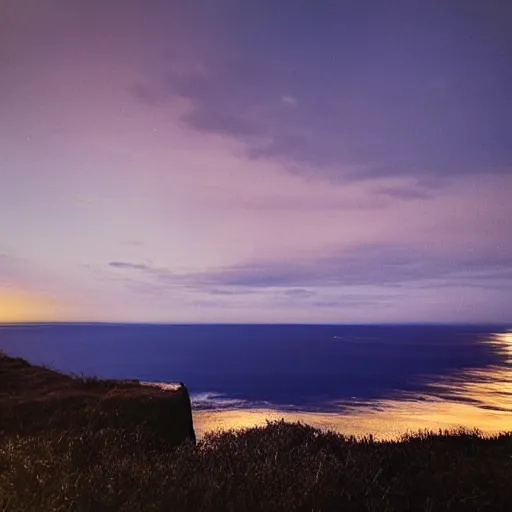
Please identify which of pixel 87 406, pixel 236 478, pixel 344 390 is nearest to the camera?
pixel 236 478

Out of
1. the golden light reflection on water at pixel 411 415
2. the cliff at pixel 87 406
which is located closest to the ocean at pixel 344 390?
the golden light reflection on water at pixel 411 415

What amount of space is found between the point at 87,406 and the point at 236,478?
22.0ft

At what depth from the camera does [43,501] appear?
494 centimetres

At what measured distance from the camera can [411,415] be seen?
5131cm

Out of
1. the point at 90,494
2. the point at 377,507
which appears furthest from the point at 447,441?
the point at 90,494

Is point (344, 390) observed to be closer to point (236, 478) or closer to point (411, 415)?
point (411, 415)

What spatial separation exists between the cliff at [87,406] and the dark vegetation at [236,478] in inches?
72.5

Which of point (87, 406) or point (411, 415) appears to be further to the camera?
point (411, 415)

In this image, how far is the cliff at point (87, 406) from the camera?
416 inches

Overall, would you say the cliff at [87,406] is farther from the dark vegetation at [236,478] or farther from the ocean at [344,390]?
the ocean at [344,390]

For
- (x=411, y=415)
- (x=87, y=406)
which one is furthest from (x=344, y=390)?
(x=87, y=406)

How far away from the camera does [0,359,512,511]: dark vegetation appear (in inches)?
198

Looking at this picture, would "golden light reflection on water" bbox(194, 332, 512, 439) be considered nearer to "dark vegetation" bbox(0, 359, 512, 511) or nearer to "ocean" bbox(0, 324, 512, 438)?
"ocean" bbox(0, 324, 512, 438)

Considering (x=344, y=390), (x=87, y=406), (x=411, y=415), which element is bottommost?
(x=344, y=390)
